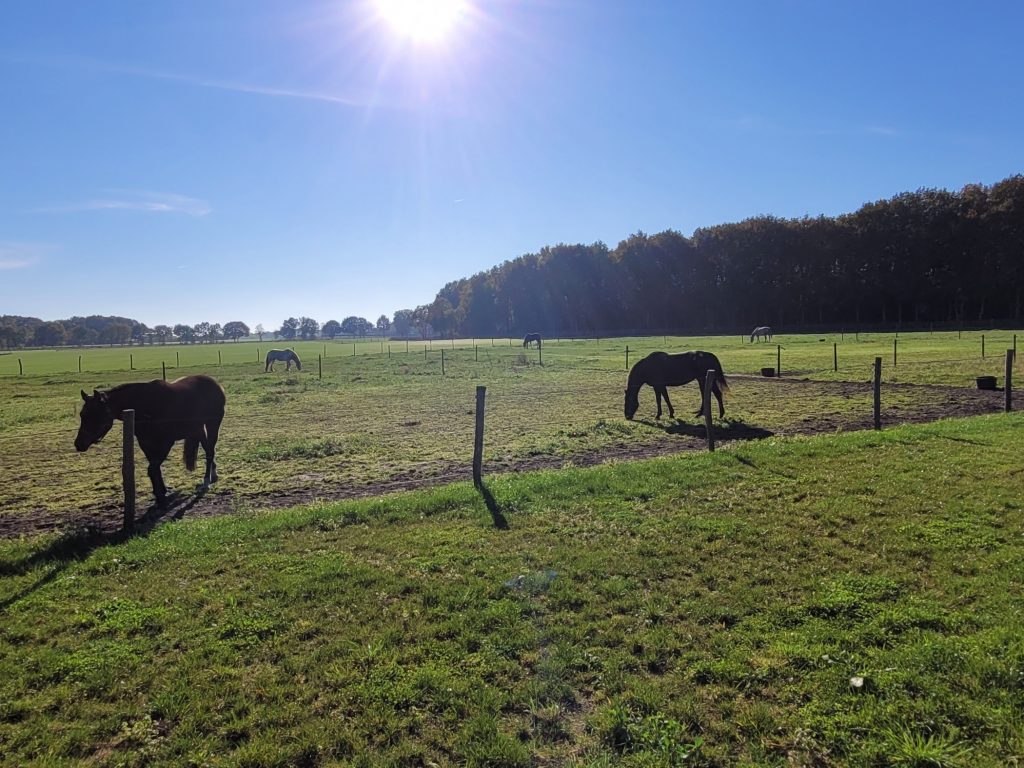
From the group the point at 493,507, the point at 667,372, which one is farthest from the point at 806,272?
the point at 493,507

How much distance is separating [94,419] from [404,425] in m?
8.06

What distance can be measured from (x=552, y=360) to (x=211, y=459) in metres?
31.4

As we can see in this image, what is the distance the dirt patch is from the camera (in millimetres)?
8586

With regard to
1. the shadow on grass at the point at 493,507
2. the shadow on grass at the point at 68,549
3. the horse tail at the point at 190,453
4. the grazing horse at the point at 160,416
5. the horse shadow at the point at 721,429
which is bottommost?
the shadow on grass at the point at 68,549

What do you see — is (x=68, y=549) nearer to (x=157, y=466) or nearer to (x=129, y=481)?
(x=129, y=481)

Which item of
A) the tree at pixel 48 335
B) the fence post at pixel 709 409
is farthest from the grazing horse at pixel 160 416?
the tree at pixel 48 335

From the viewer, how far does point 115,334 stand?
184m

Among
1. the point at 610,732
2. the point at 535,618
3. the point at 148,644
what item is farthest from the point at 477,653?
the point at 148,644

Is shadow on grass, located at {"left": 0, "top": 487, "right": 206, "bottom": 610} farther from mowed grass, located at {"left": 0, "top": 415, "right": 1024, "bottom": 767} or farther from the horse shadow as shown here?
the horse shadow

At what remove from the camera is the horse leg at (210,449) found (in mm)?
10711

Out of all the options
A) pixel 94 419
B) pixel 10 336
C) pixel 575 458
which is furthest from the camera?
pixel 10 336

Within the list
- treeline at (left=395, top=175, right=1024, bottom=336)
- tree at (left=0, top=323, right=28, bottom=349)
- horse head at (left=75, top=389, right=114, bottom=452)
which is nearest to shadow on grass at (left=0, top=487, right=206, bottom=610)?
horse head at (left=75, top=389, right=114, bottom=452)

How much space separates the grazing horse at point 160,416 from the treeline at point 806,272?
259 ft

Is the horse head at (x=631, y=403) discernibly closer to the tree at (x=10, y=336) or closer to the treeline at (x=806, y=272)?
the treeline at (x=806, y=272)
